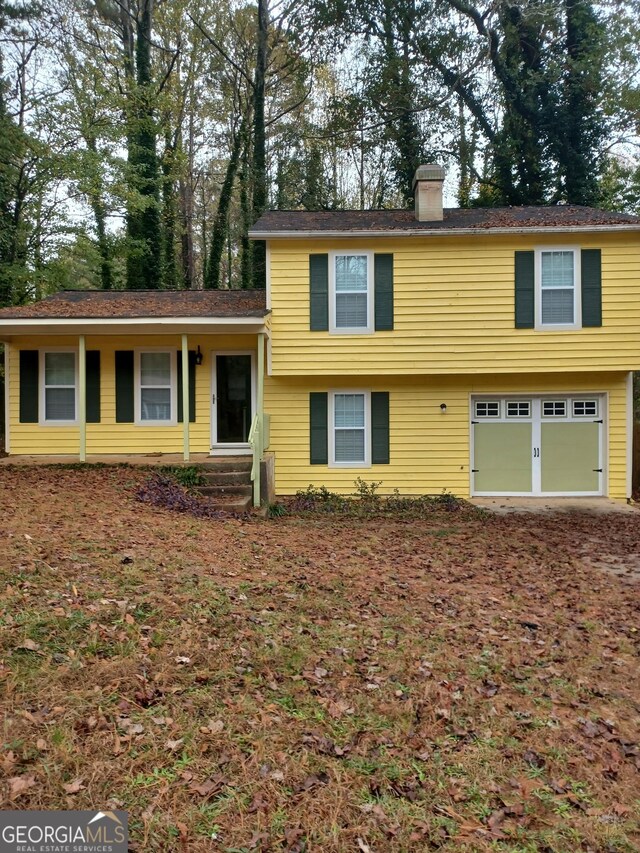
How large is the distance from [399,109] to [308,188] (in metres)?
3.90

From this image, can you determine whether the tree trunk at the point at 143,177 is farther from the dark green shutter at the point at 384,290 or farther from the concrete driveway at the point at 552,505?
the concrete driveway at the point at 552,505

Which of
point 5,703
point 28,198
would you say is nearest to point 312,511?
point 5,703

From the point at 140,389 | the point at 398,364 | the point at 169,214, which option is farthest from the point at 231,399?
the point at 169,214

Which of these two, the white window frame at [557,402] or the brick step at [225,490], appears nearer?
the brick step at [225,490]

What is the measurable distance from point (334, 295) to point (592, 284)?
16.5 feet

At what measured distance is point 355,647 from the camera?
451 centimetres

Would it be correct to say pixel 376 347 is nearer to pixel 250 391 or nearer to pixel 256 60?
pixel 250 391

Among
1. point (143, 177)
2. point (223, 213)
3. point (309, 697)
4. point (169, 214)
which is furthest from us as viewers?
point (223, 213)

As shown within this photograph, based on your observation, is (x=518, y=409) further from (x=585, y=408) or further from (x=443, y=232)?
(x=443, y=232)

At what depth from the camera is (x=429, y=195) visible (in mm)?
12344

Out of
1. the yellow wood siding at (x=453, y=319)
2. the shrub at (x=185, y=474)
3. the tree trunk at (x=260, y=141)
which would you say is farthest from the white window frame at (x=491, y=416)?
the tree trunk at (x=260, y=141)

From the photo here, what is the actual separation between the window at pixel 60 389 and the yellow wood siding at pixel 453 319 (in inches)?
166

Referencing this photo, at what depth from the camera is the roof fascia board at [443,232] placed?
11.4 metres

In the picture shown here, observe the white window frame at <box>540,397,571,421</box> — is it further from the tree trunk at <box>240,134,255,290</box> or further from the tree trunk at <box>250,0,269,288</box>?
the tree trunk at <box>240,134,255,290</box>
